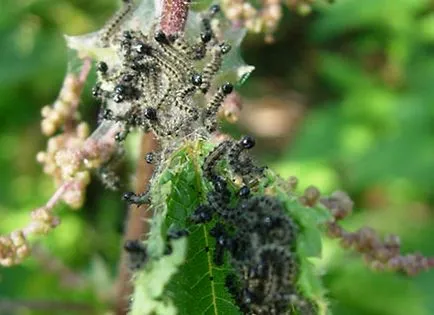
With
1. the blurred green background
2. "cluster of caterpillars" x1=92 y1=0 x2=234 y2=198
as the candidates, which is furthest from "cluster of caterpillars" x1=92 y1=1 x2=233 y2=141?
the blurred green background

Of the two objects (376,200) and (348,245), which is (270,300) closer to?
(348,245)

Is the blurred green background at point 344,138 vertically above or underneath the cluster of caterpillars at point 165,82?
above

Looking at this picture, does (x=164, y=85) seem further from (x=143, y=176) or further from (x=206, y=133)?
(x=143, y=176)

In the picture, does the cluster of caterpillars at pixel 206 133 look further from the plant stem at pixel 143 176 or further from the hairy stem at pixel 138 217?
the hairy stem at pixel 138 217

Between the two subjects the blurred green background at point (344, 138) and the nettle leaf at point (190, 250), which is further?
the blurred green background at point (344, 138)

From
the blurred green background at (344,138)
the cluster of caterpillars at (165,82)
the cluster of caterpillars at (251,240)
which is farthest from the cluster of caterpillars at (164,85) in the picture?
the blurred green background at (344,138)

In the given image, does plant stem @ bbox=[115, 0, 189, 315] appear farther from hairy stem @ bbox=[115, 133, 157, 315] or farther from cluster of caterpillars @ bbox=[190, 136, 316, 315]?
cluster of caterpillars @ bbox=[190, 136, 316, 315]
